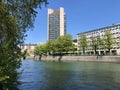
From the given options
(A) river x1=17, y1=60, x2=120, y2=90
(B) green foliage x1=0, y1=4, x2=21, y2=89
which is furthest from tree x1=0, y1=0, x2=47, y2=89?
(A) river x1=17, y1=60, x2=120, y2=90

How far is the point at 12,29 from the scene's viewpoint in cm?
1538

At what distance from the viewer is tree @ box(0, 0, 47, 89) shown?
1359cm

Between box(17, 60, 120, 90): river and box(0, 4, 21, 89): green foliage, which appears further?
box(17, 60, 120, 90): river

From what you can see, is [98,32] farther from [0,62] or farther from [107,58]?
[0,62]

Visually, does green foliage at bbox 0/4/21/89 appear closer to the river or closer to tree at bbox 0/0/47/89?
tree at bbox 0/0/47/89

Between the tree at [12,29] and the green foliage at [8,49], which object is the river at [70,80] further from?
the green foliage at [8,49]

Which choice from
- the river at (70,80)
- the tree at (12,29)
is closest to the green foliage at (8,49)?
the tree at (12,29)

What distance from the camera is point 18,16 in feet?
52.3

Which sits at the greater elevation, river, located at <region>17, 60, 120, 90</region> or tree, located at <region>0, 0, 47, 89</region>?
tree, located at <region>0, 0, 47, 89</region>

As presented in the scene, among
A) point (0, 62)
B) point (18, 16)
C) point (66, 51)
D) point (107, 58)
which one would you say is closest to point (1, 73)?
point (0, 62)

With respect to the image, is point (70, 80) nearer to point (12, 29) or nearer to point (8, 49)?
point (12, 29)

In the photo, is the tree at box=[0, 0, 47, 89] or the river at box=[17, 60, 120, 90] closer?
the tree at box=[0, 0, 47, 89]

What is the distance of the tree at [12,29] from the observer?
13.6 metres

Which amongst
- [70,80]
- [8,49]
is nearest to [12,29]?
[8,49]
